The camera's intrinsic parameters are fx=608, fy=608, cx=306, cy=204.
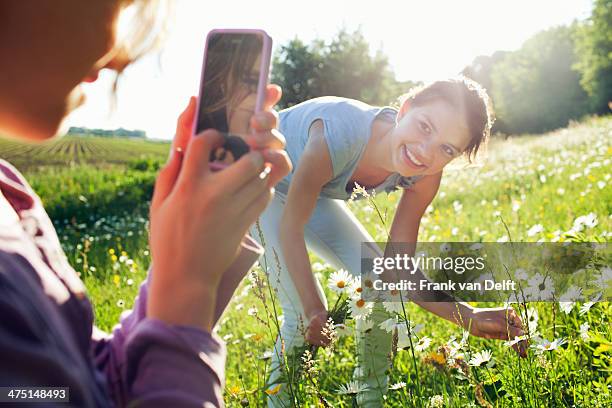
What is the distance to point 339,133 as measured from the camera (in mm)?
2395

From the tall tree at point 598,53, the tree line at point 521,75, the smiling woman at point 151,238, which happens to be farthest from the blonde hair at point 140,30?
the tall tree at point 598,53

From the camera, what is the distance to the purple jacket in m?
0.62

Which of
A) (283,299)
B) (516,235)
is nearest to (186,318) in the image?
(283,299)

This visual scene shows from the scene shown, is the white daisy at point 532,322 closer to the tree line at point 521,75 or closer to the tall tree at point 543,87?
the tree line at point 521,75

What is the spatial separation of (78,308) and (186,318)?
0.46 feet

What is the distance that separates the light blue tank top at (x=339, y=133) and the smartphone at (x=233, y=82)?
1.24 meters

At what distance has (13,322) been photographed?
0.62m

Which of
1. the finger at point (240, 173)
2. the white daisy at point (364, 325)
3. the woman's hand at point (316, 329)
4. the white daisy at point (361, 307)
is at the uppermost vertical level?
the finger at point (240, 173)

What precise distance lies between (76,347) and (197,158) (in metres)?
0.27

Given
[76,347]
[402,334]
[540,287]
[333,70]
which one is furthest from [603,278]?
[333,70]

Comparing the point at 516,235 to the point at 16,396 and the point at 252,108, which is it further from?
the point at 16,396

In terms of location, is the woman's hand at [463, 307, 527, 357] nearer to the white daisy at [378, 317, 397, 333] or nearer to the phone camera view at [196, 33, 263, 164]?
the white daisy at [378, 317, 397, 333]

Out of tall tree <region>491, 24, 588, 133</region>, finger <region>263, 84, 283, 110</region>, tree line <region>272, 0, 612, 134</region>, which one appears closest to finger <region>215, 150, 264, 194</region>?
finger <region>263, 84, 283, 110</region>

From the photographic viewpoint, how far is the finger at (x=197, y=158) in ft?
2.56
